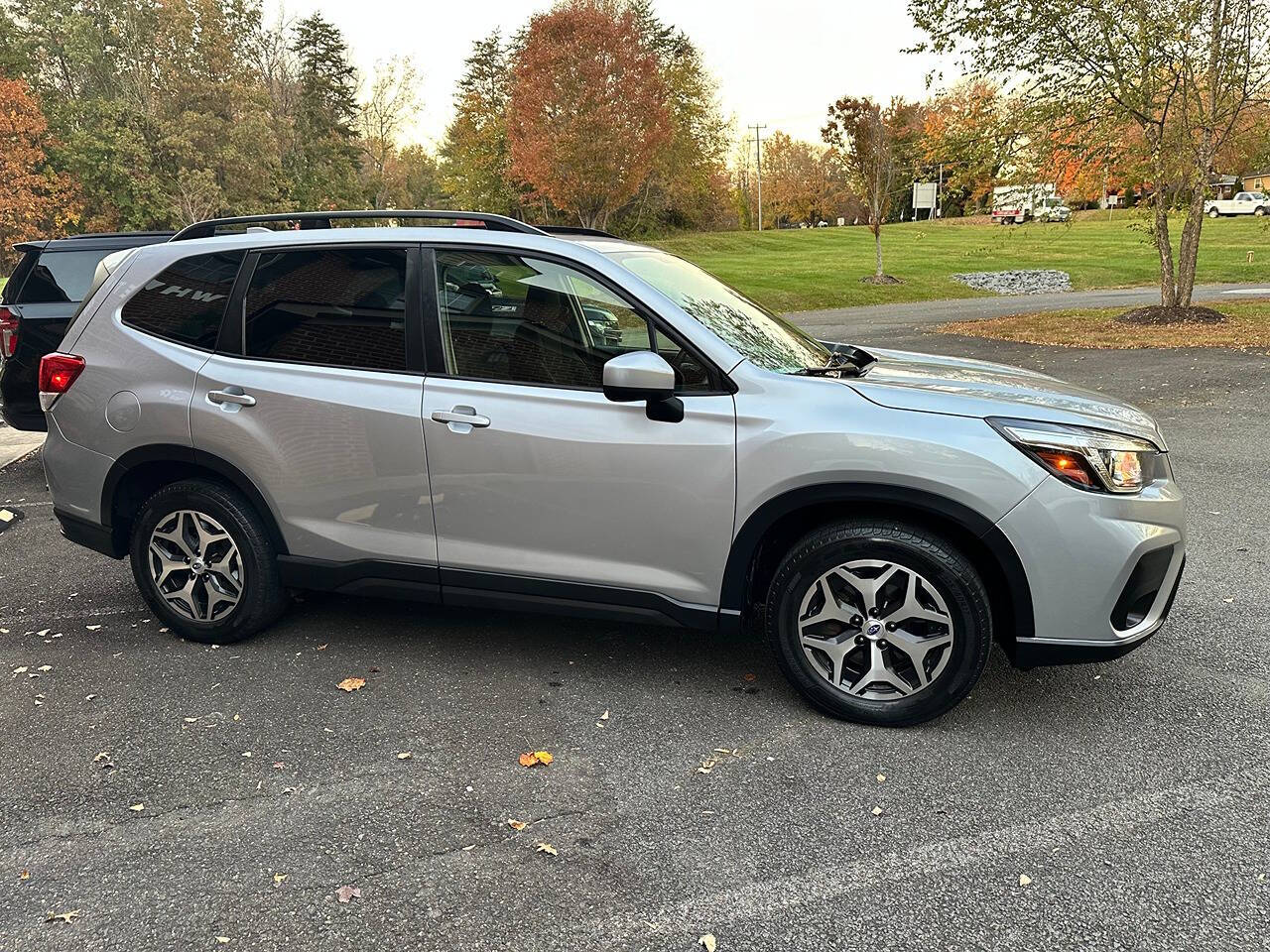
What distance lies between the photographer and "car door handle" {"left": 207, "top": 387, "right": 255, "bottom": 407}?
12.9 ft

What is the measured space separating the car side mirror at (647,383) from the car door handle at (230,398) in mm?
1627

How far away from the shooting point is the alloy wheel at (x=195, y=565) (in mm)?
4145

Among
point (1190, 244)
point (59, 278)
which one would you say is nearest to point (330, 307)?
point (59, 278)

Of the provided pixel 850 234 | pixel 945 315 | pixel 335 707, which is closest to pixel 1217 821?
pixel 335 707

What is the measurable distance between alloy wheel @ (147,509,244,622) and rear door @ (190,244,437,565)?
349mm

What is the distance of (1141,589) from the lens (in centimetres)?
317

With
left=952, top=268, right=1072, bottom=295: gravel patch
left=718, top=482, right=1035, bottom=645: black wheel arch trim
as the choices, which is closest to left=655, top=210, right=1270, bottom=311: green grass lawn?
left=952, top=268, right=1072, bottom=295: gravel patch

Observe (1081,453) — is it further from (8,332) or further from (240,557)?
(8,332)

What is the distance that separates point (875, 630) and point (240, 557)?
9.01 ft

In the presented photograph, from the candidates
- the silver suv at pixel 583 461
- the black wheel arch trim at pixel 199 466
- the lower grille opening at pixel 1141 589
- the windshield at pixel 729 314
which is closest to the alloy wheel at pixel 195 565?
the silver suv at pixel 583 461

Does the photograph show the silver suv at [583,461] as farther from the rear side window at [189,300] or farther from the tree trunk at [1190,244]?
the tree trunk at [1190,244]

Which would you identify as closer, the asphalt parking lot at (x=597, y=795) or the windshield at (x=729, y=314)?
the asphalt parking lot at (x=597, y=795)

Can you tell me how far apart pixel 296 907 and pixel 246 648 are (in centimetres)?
197

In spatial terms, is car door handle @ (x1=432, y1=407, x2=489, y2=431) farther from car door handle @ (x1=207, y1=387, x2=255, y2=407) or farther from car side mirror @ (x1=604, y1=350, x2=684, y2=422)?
car door handle @ (x1=207, y1=387, x2=255, y2=407)
